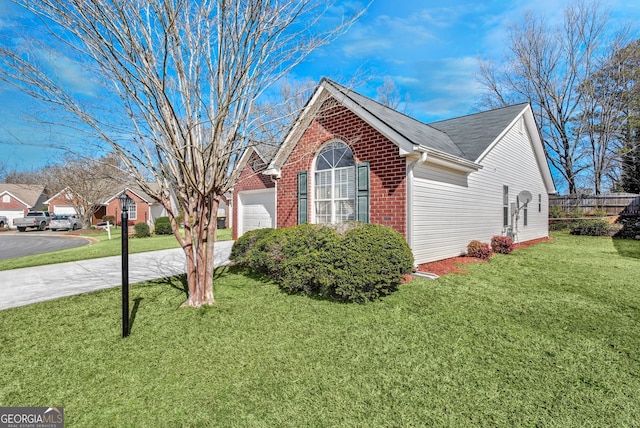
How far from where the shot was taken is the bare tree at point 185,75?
3.80 meters

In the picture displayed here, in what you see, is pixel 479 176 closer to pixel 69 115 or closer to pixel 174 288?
pixel 174 288

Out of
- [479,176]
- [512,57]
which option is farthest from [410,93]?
[479,176]

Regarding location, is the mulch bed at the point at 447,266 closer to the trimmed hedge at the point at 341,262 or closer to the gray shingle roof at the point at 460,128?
the trimmed hedge at the point at 341,262

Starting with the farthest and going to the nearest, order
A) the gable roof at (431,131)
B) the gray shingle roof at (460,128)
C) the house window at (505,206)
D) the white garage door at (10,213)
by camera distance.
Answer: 1. the white garage door at (10,213)
2. the house window at (505,206)
3. the gray shingle roof at (460,128)
4. the gable roof at (431,131)

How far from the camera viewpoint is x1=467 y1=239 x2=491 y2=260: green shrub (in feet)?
28.3

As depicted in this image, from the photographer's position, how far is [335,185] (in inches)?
331

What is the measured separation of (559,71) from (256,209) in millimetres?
24904

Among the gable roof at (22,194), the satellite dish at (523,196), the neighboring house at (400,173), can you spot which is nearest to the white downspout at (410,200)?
the neighboring house at (400,173)

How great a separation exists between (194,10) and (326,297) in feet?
16.4

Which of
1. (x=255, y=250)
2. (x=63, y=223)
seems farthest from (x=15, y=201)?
(x=255, y=250)

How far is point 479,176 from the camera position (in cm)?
953

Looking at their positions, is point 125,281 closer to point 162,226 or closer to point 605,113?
point 162,226

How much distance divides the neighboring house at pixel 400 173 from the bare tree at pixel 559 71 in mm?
14332

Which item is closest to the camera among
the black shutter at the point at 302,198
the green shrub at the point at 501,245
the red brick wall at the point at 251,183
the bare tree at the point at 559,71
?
the black shutter at the point at 302,198
